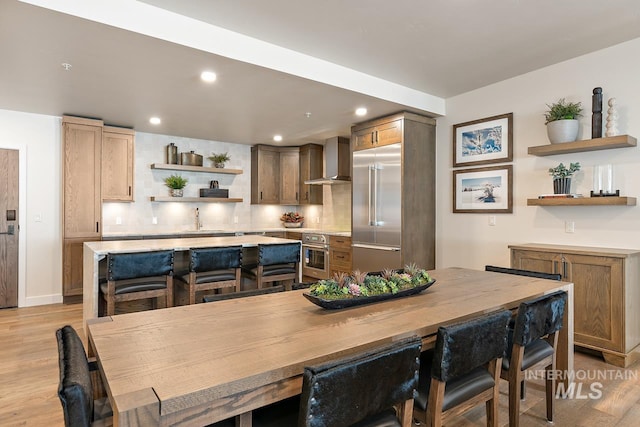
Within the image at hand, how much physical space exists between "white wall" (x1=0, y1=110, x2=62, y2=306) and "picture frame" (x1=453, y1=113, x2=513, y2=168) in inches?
203

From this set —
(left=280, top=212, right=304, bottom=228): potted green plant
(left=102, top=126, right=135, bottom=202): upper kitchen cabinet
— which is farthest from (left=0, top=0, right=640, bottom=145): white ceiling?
(left=280, top=212, right=304, bottom=228): potted green plant

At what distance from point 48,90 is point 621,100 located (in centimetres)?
545

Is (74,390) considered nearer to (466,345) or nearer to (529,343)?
(466,345)

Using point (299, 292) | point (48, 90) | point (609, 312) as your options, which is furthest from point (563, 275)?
point (48, 90)

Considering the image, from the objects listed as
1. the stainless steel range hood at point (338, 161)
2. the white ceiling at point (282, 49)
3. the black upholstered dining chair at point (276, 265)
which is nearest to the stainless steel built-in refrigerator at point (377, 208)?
the white ceiling at point (282, 49)

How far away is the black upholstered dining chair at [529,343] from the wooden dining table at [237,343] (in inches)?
4.2

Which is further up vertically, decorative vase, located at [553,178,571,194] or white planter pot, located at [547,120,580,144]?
white planter pot, located at [547,120,580,144]

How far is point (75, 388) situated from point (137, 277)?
7.26 feet

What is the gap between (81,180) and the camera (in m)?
4.76

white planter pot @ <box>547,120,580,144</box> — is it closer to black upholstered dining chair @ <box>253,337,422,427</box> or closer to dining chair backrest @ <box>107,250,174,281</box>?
black upholstered dining chair @ <box>253,337,422,427</box>

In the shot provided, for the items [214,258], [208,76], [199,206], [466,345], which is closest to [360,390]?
[466,345]

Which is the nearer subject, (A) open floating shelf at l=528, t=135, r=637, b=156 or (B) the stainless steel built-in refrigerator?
(A) open floating shelf at l=528, t=135, r=637, b=156

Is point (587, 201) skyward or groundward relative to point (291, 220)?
skyward

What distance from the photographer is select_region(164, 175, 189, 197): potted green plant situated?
226 inches
